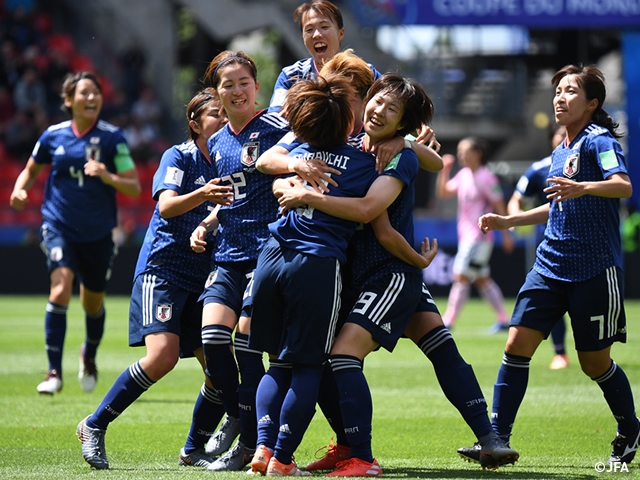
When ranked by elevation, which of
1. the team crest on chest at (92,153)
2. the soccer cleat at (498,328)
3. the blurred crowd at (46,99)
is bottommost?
the soccer cleat at (498,328)

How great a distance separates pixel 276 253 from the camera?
4863 millimetres

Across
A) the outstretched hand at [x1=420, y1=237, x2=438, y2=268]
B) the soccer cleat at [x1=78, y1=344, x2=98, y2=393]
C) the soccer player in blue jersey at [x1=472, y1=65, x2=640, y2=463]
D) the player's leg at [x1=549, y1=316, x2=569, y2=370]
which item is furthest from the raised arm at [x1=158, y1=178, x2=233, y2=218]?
the player's leg at [x1=549, y1=316, x2=569, y2=370]

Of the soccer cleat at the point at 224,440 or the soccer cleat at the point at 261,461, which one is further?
the soccer cleat at the point at 224,440

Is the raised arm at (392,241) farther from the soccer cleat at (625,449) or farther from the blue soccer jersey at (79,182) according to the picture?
the blue soccer jersey at (79,182)

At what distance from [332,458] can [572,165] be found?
6.66ft

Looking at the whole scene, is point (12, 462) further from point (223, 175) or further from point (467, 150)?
point (467, 150)

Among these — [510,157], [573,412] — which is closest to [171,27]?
[510,157]

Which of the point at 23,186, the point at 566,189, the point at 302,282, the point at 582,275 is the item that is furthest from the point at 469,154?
the point at 302,282

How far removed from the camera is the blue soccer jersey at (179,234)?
5.57m

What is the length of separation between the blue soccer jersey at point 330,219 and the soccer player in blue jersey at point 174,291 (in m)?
0.42

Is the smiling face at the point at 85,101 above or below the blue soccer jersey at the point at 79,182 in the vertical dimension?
above

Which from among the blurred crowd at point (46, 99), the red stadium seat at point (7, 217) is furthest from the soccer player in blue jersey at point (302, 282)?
the red stadium seat at point (7, 217)

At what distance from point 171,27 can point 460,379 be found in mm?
24622

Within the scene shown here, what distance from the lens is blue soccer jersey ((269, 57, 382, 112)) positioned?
5.59 m
